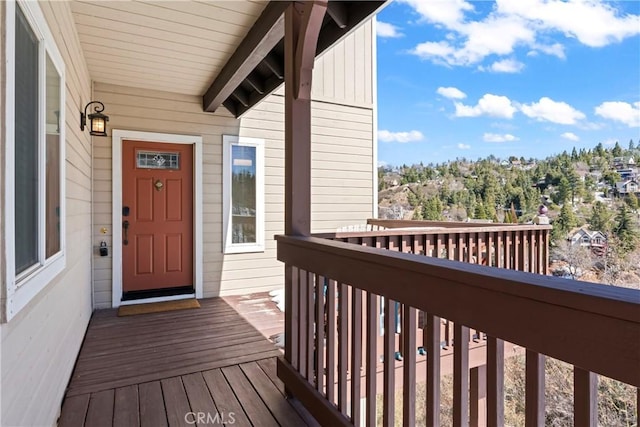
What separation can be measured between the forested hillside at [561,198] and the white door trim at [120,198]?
425 cm

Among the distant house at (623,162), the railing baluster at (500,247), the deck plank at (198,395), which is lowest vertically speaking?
the deck plank at (198,395)

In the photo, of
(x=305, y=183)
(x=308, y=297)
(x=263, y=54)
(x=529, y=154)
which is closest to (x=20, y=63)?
(x=305, y=183)

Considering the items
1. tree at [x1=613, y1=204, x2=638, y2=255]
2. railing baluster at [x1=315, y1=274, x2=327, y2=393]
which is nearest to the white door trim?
railing baluster at [x1=315, y1=274, x2=327, y2=393]

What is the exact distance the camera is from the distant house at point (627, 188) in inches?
282

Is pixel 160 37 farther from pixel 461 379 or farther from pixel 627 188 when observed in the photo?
pixel 627 188

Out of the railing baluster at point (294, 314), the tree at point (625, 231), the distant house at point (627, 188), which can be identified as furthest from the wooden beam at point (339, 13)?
the tree at point (625, 231)

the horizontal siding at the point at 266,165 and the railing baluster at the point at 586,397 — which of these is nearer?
the railing baluster at the point at 586,397

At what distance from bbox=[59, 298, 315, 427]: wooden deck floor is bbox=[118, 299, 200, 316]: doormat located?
0.77 feet

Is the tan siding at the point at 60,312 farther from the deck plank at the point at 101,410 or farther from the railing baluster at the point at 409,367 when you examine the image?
the railing baluster at the point at 409,367

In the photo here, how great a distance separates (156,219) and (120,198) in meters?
0.48

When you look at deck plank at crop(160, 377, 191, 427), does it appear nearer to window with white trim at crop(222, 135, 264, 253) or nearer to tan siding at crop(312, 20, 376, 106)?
window with white trim at crop(222, 135, 264, 253)

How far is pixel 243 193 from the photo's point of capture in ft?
15.7

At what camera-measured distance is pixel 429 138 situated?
2453cm

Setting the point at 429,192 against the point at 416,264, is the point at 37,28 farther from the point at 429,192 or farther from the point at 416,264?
the point at 429,192
